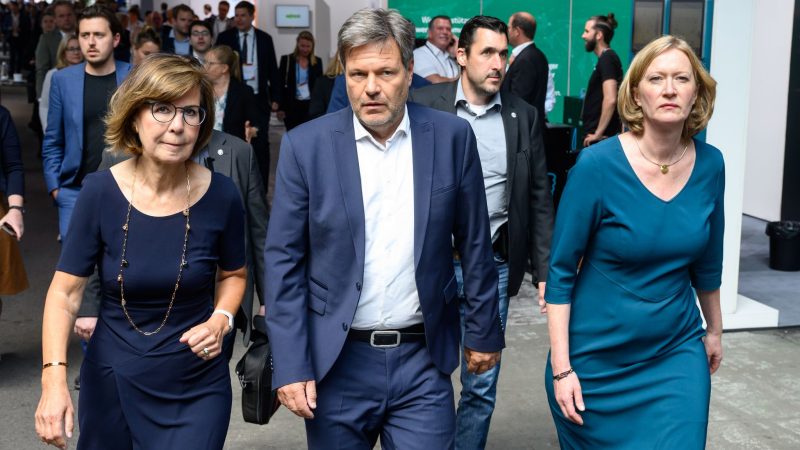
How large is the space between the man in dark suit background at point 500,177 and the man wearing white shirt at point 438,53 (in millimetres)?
4786

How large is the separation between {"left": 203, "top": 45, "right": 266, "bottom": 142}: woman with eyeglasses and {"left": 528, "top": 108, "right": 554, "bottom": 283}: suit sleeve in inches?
127

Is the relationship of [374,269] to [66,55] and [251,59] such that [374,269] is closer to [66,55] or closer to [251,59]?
[66,55]

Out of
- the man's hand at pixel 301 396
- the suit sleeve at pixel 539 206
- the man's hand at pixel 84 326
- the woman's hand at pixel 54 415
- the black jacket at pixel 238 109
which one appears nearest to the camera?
the woman's hand at pixel 54 415

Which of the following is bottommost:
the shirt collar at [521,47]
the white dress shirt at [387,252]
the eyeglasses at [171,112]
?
the white dress shirt at [387,252]

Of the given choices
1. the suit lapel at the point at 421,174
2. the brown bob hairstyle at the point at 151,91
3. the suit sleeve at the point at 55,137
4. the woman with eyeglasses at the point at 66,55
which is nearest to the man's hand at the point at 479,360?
the suit lapel at the point at 421,174

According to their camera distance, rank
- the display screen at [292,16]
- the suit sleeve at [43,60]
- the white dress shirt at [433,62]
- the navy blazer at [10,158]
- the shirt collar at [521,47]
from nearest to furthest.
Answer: the navy blazer at [10,158]
the white dress shirt at [433,62]
the shirt collar at [521,47]
the suit sleeve at [43,60]
the display screen at [292,16]

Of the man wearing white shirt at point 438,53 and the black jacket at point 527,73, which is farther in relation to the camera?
the black jacket at point 527,73

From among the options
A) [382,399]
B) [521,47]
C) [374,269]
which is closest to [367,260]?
[374,269]

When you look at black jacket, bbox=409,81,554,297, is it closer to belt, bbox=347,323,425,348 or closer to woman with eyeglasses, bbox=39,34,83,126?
belt, bbox=347,323,425,348

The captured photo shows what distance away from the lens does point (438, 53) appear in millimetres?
10078

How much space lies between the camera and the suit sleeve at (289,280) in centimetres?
341

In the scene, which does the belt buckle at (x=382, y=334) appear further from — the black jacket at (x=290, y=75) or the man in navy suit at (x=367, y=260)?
the black jacket at (x=290, y=75)

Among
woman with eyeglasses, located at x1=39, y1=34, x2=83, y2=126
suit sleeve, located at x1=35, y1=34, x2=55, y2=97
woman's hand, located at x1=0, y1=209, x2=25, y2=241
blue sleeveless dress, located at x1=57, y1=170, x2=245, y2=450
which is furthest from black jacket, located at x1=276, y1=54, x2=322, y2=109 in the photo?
blue sleeveless dress, located at x1=57, y1=170, x2=245, y2=450

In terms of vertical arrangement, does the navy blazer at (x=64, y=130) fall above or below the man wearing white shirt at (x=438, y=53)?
below
